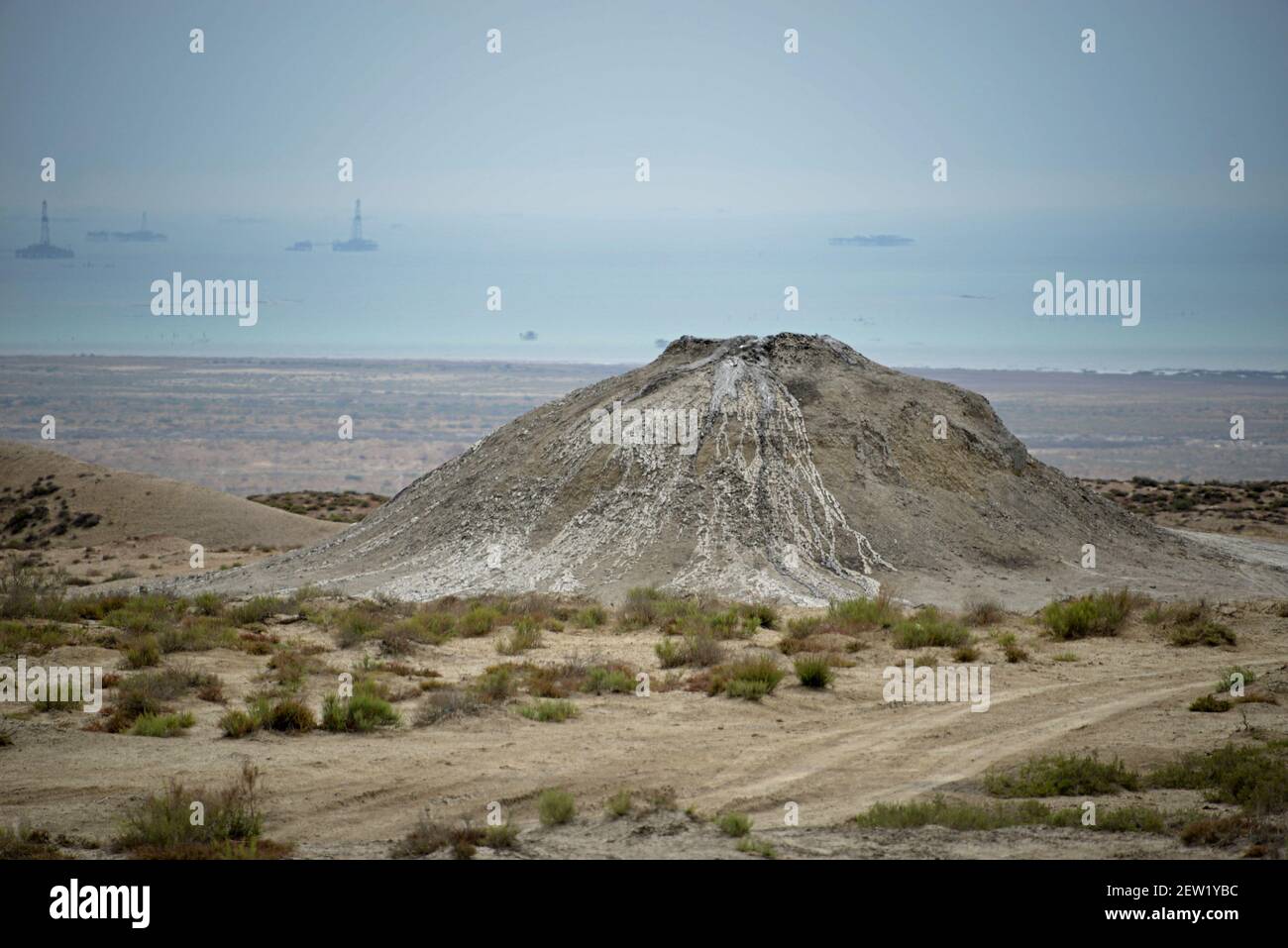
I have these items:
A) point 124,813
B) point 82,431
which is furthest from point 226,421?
point 124,813

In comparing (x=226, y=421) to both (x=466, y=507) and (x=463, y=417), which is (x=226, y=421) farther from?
(x=466, y=507)

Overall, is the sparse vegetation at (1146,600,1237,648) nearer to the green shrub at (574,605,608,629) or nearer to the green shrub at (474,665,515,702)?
the green shrub at (574,605,608,629)

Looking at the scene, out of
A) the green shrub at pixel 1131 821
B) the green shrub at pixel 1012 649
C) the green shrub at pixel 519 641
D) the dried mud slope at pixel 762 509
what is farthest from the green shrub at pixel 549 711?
the dried mud slope at pixel 762 509

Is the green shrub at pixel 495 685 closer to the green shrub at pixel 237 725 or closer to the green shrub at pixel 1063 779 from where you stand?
the green shrub at pixel 237 725

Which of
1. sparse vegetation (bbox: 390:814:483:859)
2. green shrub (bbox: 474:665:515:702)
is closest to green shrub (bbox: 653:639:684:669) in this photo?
green shrub (bbox: 474:665:515:702)

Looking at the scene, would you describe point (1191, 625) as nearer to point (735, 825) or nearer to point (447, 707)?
point (447, 707)

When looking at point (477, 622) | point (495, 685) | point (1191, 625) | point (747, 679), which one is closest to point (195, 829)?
point (495, 685)
